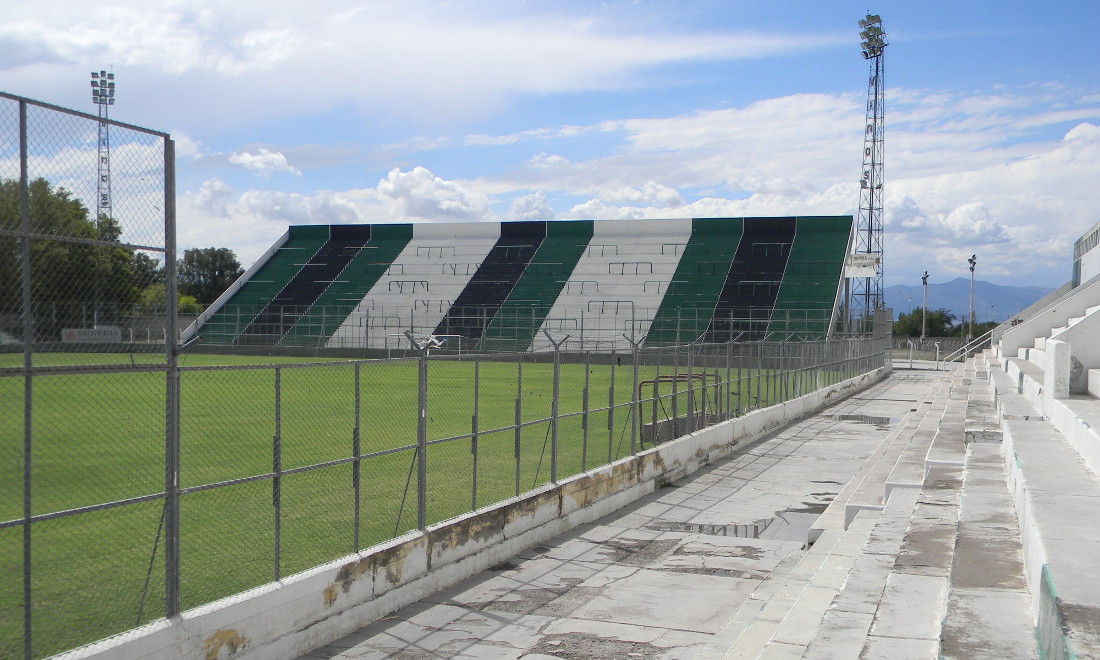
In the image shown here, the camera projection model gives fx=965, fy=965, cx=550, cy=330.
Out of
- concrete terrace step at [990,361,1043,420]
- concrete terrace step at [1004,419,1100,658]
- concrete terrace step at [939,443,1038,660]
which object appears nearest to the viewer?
concrete terrace step at [1004,419,1100,658]

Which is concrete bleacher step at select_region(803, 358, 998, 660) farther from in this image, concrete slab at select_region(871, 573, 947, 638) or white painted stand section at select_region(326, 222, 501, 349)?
white painted stand section at select_region(326, 222, 501, 349)

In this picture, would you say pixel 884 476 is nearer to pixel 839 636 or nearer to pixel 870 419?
pixel 839 636

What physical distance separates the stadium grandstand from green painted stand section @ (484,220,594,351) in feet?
0.36

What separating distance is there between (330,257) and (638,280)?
2517 centimetres

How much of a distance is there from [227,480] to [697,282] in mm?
56952

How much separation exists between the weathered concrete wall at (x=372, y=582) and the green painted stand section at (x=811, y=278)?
4333cm

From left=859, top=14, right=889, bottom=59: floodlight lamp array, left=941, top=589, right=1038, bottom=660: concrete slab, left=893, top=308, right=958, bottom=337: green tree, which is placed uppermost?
left=859, top=14, right=889, bottom=59: floodlight lamp array

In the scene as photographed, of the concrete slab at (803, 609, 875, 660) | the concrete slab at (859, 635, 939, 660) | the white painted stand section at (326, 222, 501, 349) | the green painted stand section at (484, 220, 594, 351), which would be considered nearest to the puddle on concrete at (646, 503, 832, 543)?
the concrete slab at (803, 609, 875, 660)

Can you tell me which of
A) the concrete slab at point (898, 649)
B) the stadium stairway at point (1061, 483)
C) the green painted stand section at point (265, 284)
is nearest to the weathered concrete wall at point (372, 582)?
the concrete slab at point (898, 649)

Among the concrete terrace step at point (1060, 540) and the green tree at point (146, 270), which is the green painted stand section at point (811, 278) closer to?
the concrete terrace step at point (1060, 540)

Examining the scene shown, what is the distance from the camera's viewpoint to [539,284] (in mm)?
68125

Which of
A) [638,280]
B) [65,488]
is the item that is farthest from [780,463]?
[638,280]

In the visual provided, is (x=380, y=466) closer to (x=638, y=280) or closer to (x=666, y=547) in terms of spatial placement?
(x=666, y=547)

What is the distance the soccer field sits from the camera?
8.13 m
